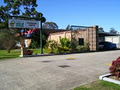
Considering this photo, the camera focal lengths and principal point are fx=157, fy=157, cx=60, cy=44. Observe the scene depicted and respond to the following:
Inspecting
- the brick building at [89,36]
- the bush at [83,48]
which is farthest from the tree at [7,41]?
the bush at [83,48]

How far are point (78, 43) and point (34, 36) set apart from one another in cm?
1573

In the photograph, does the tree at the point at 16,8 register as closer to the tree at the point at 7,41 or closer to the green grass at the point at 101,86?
the tree at the point at 7,41

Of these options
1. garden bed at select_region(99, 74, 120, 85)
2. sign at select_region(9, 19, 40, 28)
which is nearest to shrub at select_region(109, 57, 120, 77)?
garden bed at select_region(99, 74, 120, 85)

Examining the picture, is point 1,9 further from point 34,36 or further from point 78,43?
point 78,43

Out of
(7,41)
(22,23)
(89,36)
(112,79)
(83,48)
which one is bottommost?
(112,79)

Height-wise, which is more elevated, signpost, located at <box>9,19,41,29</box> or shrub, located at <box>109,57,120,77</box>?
signpost, located at <box>9,19,41,29</box>

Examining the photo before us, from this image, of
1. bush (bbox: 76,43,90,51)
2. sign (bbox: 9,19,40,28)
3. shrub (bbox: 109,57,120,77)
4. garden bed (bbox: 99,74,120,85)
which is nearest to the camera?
garden bed (bbox: 99,74,120,85)

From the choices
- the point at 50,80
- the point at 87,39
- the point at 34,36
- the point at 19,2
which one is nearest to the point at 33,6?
the point at 19,2

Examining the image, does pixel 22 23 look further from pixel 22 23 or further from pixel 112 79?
pixel 112 79

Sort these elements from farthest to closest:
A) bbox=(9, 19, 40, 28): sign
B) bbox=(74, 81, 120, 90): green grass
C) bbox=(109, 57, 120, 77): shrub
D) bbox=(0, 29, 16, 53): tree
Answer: bbox=(0, 29, 16, 53): tree < bbox=(9, 19, 40, 28): sign < bbox=(109, 57, 120, 77): shrub < bbox=(74, 81, 120, 90): green grass

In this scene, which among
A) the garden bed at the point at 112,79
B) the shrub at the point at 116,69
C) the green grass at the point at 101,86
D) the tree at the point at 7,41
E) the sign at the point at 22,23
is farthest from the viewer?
the tree at the point at 7,41

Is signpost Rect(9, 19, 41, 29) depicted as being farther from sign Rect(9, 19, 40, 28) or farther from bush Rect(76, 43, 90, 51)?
bush Rect(76, 43, 90, 51)

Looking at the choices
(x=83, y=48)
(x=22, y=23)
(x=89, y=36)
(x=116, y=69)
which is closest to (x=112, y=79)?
(x=116, y=69)

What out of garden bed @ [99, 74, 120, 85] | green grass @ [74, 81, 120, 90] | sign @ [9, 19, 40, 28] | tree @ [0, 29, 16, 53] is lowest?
green grass @ [74, 81, 120, 90]
